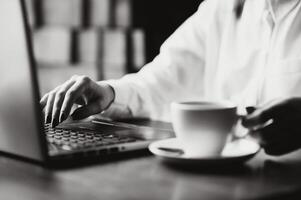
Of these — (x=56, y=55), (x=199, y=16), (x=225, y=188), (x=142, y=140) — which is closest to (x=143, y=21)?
(x=56, y=55)

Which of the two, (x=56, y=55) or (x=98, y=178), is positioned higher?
(x=98, y=178)

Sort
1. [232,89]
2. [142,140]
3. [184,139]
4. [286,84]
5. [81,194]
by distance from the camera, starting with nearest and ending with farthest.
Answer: [81,194]
[184,139]
[142,140]
[286,84]
[232,89]

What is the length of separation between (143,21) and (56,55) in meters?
0.66

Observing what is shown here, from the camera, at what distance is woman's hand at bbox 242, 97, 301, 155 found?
2.48ft

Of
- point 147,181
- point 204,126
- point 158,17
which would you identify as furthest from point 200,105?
point 158,17

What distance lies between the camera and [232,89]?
60.6 inches

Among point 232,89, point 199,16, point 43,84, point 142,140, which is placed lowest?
point 43,84

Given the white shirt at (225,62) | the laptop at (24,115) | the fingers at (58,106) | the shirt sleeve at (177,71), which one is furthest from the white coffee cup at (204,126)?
the shirt sleeve at (177,71)

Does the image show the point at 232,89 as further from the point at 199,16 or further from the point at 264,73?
the point at 199,16

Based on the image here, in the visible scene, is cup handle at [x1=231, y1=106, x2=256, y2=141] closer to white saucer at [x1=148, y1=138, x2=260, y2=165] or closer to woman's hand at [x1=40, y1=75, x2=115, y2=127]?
white saucer at [x1=148, y1=138, x2=260, y2=165]

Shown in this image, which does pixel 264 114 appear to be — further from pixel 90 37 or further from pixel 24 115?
pixel 90 37

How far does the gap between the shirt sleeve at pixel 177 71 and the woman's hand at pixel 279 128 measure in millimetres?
680

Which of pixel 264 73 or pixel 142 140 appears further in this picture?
pixel 264 73

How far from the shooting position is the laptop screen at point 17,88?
0.65 m
